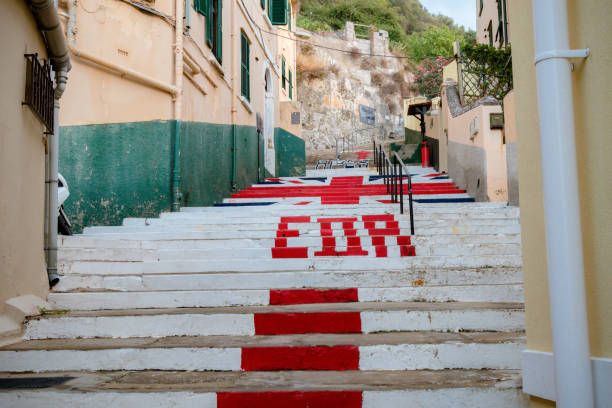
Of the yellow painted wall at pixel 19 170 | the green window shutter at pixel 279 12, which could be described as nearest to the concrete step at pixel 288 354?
the yellow painted wall at pixel 19 170

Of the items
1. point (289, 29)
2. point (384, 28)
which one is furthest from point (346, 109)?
point (289, 29)

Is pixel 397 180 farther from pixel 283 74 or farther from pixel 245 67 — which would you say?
pixel 283 74

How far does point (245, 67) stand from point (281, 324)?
8514 millimetres

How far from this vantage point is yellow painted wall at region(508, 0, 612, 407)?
72.2 inches

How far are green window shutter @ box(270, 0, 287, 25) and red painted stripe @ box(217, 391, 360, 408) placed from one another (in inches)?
543

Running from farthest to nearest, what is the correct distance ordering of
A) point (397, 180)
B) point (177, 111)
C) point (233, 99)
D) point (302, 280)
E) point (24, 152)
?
1. point (233, 99)
2. point (397, 180)
3. point (177, 111)
4. point (302, 280)
5. point (24, 152)

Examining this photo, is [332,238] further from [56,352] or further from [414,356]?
[56,352]

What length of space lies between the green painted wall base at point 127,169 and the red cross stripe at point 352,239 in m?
1.95

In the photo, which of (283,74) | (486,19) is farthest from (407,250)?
(283,74)

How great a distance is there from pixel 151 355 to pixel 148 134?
420cm

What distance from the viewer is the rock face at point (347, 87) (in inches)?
1258

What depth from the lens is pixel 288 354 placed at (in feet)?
8.63

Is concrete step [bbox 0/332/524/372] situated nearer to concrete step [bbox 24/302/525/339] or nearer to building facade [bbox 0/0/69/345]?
concrete step [bbox 24/302/525/339]

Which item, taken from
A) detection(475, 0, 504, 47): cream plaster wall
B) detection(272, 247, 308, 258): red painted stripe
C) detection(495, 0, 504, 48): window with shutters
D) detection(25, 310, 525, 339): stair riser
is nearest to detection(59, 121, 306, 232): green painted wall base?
detection(272, 247, 308, 258): red painted stripe
